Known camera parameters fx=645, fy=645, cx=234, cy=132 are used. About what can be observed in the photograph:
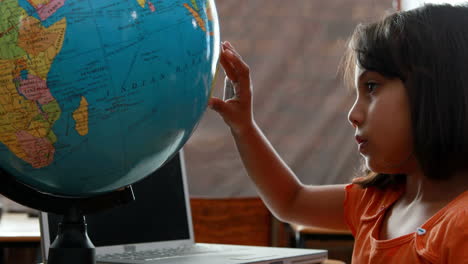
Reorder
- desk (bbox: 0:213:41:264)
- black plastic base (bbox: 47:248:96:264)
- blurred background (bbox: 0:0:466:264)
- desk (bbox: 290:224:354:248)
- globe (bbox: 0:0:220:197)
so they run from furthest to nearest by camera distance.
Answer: blurred background (bbox: 0:0:466:264)
desk (bbox: 290:224:354:248)
desk (bbox: 0:213:41:264)
black plastic base (bbox: 47:248:96:264)
globe (bbox: 0:0:220:197)

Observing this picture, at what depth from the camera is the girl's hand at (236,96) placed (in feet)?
4.24

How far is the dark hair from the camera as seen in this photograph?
3.91 feet

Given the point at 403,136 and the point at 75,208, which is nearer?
the point at 75,208

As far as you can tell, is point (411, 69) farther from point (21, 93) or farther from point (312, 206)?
point (21, 93)

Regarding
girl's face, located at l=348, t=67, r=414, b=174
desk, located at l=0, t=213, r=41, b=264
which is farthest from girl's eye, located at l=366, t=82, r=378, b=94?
desk, located at l=0, t=213, r=41, b=264

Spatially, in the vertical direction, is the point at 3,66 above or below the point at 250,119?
above

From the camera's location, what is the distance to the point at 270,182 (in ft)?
4.90

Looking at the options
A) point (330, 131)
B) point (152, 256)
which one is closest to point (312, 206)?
point (152, 256)

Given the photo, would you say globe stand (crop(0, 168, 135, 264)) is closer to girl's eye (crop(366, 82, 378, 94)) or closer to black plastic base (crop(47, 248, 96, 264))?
black plastic base (crop(47, 248, 96, 264))

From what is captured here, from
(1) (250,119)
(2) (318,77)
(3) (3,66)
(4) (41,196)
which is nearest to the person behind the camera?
(3) (3,66)

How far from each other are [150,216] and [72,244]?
2.34 feet

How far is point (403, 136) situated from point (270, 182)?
384 mm

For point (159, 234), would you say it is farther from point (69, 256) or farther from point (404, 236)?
point (69, 256)

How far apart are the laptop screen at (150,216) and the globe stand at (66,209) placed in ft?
1.76
